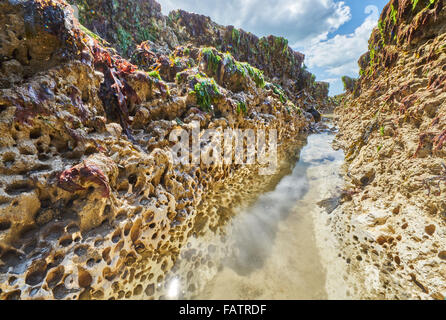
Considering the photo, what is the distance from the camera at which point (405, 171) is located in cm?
368

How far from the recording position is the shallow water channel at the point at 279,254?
2826 millimetres

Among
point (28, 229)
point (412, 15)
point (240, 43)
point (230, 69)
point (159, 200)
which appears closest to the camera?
point (28, 229)

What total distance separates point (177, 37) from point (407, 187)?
2271 centimetres

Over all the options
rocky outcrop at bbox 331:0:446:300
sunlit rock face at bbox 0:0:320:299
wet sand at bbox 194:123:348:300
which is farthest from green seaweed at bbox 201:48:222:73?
rocky outcrop at bbox 331:0:446:300

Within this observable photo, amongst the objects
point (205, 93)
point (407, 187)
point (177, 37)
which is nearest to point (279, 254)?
point (407, 187)

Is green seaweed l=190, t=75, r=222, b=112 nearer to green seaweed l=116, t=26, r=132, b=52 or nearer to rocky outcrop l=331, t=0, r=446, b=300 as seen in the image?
rocky outcrop l=331, t=0, r=446, b=300

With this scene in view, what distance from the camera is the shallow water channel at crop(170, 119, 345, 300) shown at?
2.83 m

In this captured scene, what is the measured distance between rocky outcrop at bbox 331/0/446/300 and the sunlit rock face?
3.25 meters

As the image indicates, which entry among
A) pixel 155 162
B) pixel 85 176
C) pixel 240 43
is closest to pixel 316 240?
pixel 155 162

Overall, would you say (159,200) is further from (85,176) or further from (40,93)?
(40,93)

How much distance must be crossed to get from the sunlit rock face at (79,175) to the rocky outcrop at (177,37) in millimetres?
3994

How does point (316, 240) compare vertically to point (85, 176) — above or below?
below

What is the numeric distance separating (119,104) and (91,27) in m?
13.7

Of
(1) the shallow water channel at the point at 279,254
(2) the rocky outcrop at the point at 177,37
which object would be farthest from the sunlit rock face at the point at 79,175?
(2) the rocky outcrop at the point at 177,37
